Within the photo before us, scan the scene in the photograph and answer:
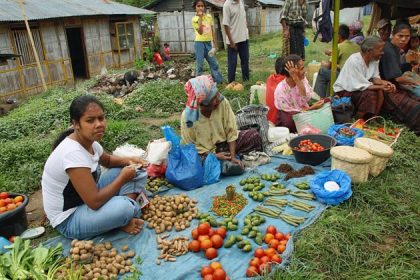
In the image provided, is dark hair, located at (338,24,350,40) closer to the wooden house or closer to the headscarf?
the headscarf

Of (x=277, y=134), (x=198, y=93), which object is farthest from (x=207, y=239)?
(x=277, y=134)

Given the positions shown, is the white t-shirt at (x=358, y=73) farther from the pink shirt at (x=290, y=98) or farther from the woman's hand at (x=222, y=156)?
the woman's hand at (x=222, y=156)

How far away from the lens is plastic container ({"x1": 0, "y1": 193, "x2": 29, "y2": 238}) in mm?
3247

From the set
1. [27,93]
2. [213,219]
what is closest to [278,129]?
[213,219]

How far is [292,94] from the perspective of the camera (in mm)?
5258

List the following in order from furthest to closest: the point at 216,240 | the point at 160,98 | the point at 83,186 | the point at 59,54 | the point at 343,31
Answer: the point at 59,54, the point at 160,98, the point at 343,31, the point at 216,240, the point at 83,186

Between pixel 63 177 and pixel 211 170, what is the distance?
1.79 metres

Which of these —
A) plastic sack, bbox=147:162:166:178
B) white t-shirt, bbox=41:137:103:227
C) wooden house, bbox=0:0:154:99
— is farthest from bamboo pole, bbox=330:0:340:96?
wooden house, bbox=0:0:154:99

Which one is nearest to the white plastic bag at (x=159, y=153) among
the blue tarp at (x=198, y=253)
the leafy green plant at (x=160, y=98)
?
the blue tarp at (x=198, y=253)

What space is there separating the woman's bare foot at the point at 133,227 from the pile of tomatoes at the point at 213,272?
851mm

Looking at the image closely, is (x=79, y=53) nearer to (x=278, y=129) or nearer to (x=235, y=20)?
(x=235, y=20)

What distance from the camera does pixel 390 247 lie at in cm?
304

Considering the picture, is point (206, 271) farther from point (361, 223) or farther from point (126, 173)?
point (361, 223)

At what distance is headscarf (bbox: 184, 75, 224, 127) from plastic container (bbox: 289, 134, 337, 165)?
1.29m
